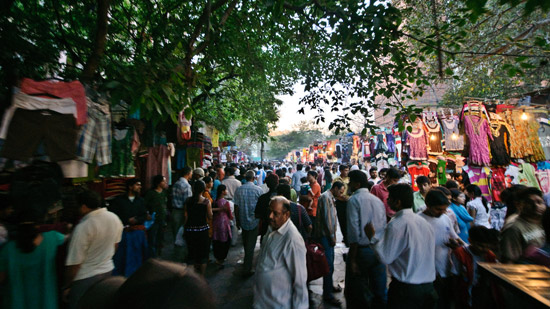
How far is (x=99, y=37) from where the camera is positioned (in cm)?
344

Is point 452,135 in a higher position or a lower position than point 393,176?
higher

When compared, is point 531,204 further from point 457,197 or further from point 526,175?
point 526,175

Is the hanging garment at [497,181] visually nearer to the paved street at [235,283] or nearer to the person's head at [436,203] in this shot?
the paved street at [235,283]

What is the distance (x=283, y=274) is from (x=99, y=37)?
12.5ft

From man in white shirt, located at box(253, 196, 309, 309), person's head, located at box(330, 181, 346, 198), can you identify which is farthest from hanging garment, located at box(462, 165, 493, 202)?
man in white shirt, located at box(253, 196, 309, 309)

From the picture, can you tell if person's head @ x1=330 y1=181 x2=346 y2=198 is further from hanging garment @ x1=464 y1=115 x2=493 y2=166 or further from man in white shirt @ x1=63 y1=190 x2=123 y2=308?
hanging garment @ x1=464 y1=115 x2=493 y2=166

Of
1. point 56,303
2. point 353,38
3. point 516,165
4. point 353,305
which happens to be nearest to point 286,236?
point 353,305

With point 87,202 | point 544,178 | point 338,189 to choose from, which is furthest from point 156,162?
point 544,178

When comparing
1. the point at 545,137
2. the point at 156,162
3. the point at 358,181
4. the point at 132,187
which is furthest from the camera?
the point at 545,137

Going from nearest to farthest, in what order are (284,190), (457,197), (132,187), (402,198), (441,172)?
1. (402,198)
2. (284,190)
3. (457,197)
4. (132,187)
5. (441,172)

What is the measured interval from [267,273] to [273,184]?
2.28 metres

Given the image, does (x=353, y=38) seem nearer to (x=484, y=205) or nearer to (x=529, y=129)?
(x=484, y=205)

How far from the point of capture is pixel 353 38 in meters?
3.43

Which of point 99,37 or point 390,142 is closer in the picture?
point 99,37
